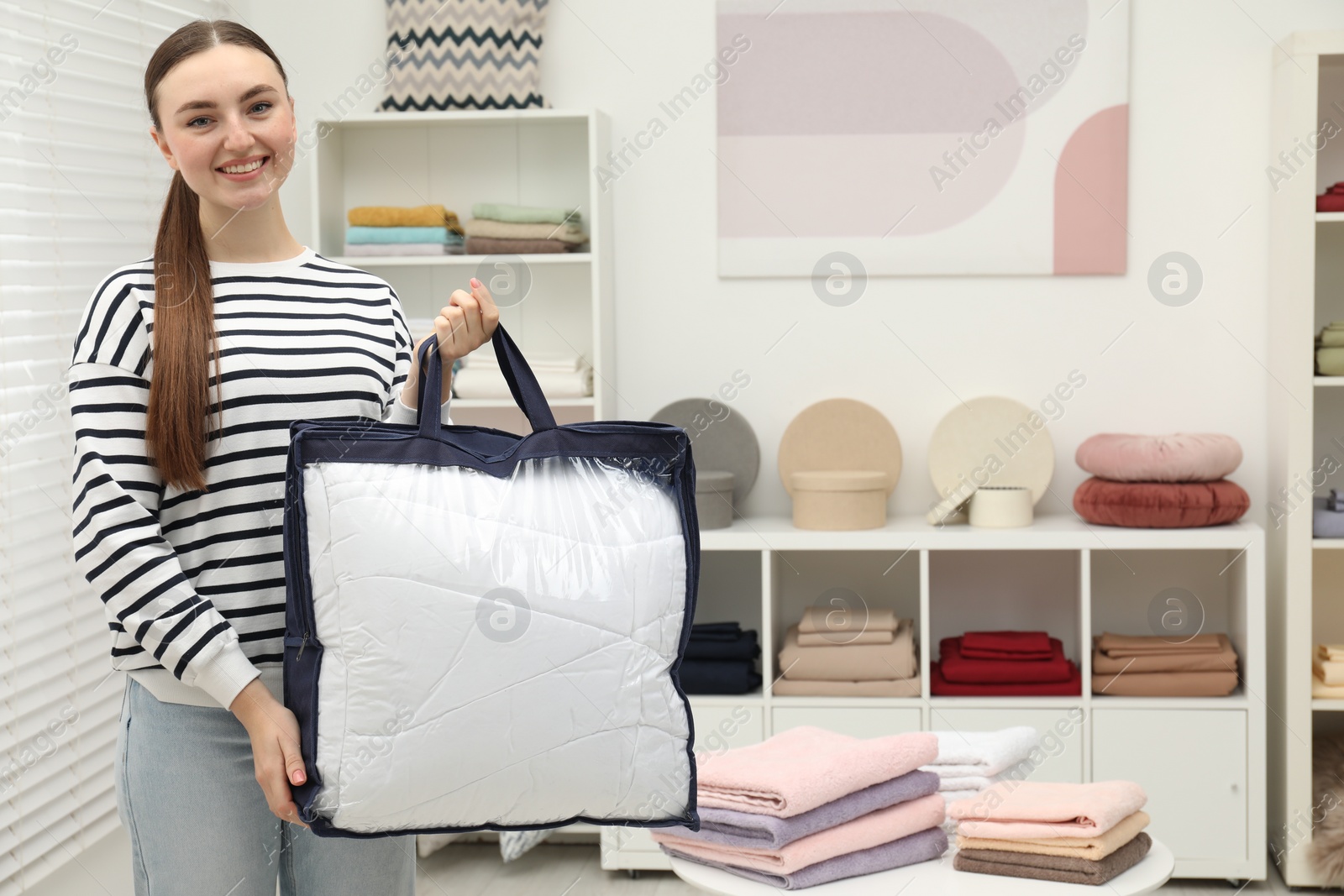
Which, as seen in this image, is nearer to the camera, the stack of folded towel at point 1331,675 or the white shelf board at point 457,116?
the stack of folded towel at point 1331,675

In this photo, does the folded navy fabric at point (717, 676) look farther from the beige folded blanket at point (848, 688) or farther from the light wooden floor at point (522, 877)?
the light wooden floor at point (522, 877)

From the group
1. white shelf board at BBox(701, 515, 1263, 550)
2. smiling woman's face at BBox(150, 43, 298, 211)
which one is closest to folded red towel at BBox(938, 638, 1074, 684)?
white shelf board at BBox(701, 515, 1263, 550)

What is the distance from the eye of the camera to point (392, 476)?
1004 mm

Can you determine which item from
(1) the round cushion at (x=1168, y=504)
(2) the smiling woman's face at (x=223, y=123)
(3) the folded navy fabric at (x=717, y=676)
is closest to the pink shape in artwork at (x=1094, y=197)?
(1) the round cushion at (x=1168, y=504)

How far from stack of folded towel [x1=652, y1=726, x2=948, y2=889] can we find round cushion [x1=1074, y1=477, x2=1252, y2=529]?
4.87ft

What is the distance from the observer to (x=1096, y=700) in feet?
9.08

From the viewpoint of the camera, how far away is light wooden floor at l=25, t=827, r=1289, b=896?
2543mm

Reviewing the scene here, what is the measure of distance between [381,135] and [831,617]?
179cm

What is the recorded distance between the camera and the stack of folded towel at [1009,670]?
280cm

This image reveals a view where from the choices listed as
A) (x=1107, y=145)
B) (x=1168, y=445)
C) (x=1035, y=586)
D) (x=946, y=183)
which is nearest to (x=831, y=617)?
(x=1035, y=586)

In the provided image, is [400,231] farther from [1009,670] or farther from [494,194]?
[1009,670]

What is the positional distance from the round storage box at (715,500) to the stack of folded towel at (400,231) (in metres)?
0.91

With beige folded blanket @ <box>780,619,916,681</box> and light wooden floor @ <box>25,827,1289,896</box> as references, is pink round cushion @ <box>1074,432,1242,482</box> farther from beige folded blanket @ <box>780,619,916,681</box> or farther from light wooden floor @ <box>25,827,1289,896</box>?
light wooden floor @ <box>25,827,1289,896</box>

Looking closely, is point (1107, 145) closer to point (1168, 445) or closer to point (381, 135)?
point (1168, 445)
